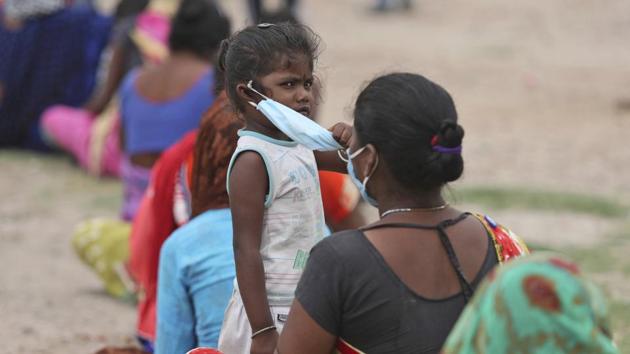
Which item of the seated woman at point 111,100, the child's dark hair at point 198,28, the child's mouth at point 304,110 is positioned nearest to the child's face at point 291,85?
the child's mouth at point 304,110

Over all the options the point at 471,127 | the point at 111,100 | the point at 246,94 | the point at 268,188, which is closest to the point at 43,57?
the point at 111,100

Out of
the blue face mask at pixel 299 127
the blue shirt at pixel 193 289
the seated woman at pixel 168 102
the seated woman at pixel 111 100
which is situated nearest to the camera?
the blue face mask at pixel 299 127

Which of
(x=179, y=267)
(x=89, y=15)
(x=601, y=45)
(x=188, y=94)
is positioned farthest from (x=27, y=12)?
(x=601, y=45)

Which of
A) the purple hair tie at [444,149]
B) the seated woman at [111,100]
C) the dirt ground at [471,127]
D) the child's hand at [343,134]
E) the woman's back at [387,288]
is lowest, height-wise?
the dirt ground at [471,127]

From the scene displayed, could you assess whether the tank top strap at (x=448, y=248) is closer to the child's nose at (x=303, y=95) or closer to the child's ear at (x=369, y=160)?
the child's ear at (x=369, y=160)

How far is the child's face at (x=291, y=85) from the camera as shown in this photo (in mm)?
3131

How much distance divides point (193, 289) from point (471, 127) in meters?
7.70

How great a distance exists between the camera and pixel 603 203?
26.5ft

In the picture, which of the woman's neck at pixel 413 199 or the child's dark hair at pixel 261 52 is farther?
the child's dark hair at pixel 261 52

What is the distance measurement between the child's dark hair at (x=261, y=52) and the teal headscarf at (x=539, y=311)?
121 centimetres

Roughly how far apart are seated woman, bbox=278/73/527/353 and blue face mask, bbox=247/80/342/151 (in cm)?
36

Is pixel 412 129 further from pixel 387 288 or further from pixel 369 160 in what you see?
pixel 387 288

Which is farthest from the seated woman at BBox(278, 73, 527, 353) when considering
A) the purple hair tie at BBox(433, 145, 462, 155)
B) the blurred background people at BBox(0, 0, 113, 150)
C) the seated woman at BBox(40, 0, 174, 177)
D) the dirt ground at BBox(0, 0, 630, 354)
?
the blurred background people at BBox(0, 0, 113, 150)

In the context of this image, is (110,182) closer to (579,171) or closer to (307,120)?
(579,171)
